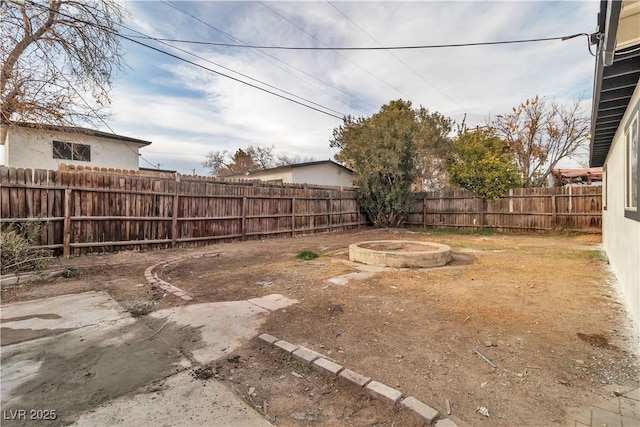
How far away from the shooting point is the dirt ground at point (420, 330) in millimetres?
2000

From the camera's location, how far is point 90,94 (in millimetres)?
7840

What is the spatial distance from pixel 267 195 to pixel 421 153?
26.0 feet

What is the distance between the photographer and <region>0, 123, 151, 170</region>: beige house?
1176 centimetres

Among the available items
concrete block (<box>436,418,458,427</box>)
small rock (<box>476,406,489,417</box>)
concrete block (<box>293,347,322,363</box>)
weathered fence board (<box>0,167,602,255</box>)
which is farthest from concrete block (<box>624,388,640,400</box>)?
weathered fence board (<box>0,167,602,255</box>)

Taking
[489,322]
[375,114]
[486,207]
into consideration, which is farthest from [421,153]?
[489,322]

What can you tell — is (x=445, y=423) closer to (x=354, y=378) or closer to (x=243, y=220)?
(x=354, y=378)

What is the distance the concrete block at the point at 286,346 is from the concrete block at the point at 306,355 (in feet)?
0.16

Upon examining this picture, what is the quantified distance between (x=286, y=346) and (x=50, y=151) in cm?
1571

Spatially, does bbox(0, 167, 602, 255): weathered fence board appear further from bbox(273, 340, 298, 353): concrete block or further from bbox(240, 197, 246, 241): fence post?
bbox(273, 340, 298, 353): concrete block

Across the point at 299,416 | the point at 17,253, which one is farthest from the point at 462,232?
the point at 17,253

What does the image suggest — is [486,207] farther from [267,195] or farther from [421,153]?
[267,195]

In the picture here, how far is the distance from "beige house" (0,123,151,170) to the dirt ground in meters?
8.26

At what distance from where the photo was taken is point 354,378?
217 centimetres

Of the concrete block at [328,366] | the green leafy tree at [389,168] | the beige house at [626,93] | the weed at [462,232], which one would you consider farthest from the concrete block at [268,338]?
the green leafy tree at [389,168]
